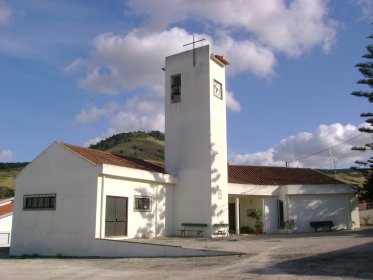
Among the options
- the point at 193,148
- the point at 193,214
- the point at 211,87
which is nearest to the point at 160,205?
the point at 193,214

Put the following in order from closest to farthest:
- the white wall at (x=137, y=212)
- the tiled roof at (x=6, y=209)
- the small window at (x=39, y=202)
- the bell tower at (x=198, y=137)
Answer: the white wall at (x=137, y=212)
the small window at (x=39, y=202)
the bell tower at (x=198, y=137)
the tiled roof at (x=6, y=209)

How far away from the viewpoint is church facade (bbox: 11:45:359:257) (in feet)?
57.8

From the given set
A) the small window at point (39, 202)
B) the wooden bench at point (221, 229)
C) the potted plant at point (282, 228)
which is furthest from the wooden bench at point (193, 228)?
the potted plant at point (282, 228)

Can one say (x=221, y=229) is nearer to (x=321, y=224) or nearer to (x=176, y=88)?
(x=321, y=224)

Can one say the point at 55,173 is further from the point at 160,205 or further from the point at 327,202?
the point at 327,202

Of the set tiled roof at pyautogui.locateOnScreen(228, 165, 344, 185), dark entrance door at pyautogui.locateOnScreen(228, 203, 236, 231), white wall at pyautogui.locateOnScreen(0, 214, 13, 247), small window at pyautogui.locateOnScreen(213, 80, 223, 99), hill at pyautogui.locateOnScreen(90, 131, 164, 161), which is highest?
hill at pyautogui.locateOnScreen(90, 131, 164, 161)

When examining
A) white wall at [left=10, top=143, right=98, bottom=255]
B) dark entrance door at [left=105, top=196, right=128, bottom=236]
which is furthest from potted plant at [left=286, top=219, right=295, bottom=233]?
white wall at [left=10, top=143, right=98, bottom=255]

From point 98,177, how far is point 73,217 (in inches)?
81.6

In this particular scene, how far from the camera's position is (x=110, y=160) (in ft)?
65.5

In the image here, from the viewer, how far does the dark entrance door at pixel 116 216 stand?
1786cm

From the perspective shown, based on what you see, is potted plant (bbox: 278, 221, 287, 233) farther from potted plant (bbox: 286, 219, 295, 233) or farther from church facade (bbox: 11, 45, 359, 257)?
church facade (bbox: 11, 45, 359, 257)

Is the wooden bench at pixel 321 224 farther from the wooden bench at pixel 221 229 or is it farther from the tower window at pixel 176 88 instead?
the tower window at pixel 176 88

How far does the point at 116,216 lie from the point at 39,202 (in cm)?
384

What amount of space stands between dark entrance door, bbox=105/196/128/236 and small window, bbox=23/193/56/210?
2619 mm
